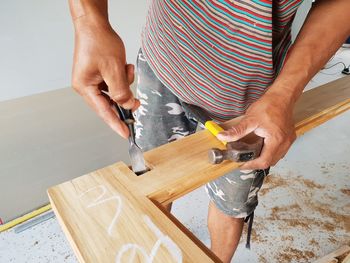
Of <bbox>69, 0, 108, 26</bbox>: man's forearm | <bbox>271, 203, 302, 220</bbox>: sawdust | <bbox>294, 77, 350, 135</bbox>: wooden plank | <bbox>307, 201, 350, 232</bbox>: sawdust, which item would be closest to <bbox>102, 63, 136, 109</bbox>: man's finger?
<bbox>69, 0, 108, 26</bbox>: man's forearm

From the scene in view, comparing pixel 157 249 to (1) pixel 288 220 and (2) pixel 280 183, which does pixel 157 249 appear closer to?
(1) pixel 288 220

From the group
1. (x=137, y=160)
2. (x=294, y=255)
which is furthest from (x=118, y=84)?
(x=294, y=255)

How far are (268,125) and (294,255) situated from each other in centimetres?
100

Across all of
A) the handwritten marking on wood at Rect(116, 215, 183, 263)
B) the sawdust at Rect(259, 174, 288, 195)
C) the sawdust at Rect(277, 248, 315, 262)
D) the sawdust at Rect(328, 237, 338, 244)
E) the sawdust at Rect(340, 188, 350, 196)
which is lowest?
the sawdust at Rect(328, 237, 338, 244)

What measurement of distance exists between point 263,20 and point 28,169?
4.46 feet

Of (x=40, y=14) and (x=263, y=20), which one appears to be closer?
(x=263, y=20)

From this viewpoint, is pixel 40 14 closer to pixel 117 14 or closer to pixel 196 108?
pixel 117 14

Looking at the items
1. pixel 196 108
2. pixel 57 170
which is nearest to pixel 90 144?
pixel 57 170

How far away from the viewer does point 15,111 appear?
1.30 metres

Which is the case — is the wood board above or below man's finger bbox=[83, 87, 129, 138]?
below

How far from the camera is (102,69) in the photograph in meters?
0.55

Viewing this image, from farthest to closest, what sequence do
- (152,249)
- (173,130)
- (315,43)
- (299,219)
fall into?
1. (299,219)
2. (173,130)
3. (315,43)
4. (152,249)

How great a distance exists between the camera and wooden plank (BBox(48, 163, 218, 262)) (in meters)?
0.42

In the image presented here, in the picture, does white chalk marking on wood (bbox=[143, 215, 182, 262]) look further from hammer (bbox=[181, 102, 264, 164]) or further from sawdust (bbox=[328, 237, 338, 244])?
sawdust (bbox=[328, 237, 338, 244])
